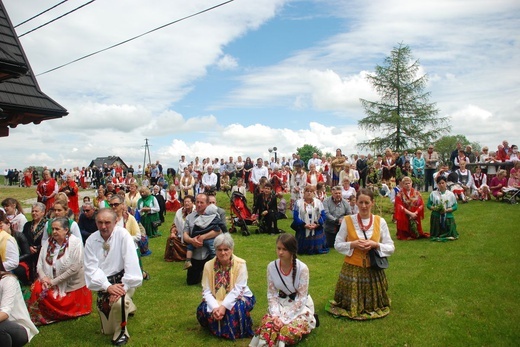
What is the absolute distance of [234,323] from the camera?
211 inches

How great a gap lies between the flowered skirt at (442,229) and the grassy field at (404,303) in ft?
0.92

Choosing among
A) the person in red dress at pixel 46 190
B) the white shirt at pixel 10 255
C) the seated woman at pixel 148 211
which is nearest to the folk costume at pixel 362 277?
the white shirt at pixel 10 255

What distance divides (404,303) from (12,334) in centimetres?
520

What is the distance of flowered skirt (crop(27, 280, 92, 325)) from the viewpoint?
20.2ft

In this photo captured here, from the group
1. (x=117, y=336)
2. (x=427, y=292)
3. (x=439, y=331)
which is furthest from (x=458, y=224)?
(x=117, y=336)

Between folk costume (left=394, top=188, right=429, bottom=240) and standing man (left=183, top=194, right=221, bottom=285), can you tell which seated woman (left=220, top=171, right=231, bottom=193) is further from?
standing man (left=183, top=194, right=221, bottom=285)

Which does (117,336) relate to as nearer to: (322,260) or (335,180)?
(322,260)

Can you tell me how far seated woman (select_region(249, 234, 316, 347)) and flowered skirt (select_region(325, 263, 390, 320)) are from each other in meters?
0.86

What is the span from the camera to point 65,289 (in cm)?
638

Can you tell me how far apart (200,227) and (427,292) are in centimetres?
406

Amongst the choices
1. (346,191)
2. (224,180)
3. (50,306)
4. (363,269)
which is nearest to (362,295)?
(363,269)

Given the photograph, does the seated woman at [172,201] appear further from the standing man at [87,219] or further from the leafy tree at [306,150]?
the leafy tree at [306,150]

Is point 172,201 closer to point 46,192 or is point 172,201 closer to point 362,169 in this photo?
point 46,192

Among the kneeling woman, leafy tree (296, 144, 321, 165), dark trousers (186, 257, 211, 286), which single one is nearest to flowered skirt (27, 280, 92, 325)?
dark trousers (186, 257, 211, 286)
